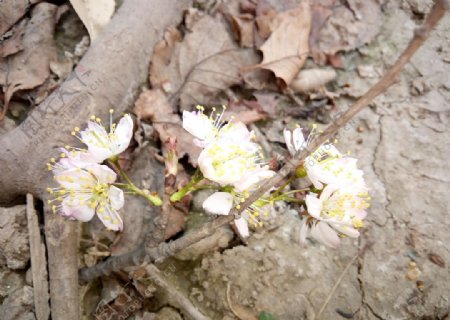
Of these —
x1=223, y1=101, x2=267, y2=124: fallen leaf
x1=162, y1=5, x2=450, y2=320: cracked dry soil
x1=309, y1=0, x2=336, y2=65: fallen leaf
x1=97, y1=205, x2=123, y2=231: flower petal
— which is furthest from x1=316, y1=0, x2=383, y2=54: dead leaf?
x1=97, y1=205, x2=123, y2=231: flower petal

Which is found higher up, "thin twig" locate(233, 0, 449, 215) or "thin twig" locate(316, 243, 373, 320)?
"thin twig" locate(233, 0, 449, 215)

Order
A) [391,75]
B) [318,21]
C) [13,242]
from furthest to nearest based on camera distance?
1. [318,21]
2. [13,242]
3. [391,75]

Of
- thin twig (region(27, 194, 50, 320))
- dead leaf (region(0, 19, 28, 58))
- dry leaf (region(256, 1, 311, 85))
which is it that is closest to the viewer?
thin twig (region(27, 194, 50, 320))

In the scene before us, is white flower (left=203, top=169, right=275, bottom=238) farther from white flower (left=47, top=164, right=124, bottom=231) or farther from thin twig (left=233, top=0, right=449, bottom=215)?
white flower (left=47, top=164, right=124, bottom=231)

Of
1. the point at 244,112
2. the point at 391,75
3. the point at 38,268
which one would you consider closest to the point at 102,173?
the point at 38,268

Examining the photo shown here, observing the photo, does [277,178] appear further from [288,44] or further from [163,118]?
[288,44]

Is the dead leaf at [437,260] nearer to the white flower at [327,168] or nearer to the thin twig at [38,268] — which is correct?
the white flower at [327,168]
